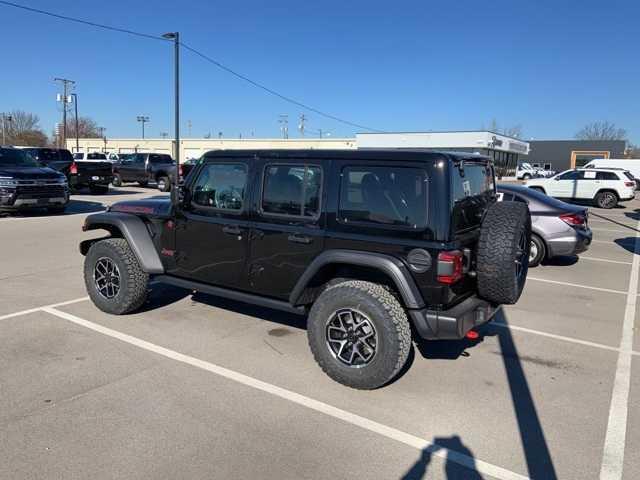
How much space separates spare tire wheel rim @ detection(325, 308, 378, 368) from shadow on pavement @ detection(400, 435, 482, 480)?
0.83 m

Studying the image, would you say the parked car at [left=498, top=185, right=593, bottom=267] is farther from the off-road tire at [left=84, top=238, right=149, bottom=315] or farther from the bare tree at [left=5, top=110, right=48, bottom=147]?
the bare tree at [left=5, top=110, right=48, bottom=147]

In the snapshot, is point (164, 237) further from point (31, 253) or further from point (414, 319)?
point (31, 253)

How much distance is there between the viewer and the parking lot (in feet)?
9.51

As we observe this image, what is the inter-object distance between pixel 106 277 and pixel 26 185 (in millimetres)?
9454

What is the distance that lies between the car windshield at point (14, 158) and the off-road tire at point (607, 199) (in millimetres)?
22570

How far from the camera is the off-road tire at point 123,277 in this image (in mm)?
5184

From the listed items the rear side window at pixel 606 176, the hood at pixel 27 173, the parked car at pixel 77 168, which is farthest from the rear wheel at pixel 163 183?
the rear side window at pixel 606 176

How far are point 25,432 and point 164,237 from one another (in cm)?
237

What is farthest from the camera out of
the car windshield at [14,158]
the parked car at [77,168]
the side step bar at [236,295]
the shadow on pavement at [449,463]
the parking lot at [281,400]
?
the parked car at [77,168]

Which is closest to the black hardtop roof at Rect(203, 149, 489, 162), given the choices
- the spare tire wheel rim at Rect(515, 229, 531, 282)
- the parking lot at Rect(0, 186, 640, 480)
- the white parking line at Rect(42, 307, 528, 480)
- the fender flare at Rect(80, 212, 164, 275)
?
the spare tire wheel rim at Rect(515, 229, 531, 282)

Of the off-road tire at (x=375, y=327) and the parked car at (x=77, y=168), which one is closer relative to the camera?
the off-road tire at (x=375, y=327)

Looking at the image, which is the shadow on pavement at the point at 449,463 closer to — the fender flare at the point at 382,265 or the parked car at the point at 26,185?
the fender flare at the point at 382,265

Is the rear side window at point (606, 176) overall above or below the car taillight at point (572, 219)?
above

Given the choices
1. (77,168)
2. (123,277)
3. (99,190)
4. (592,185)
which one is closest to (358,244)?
(123,277)
